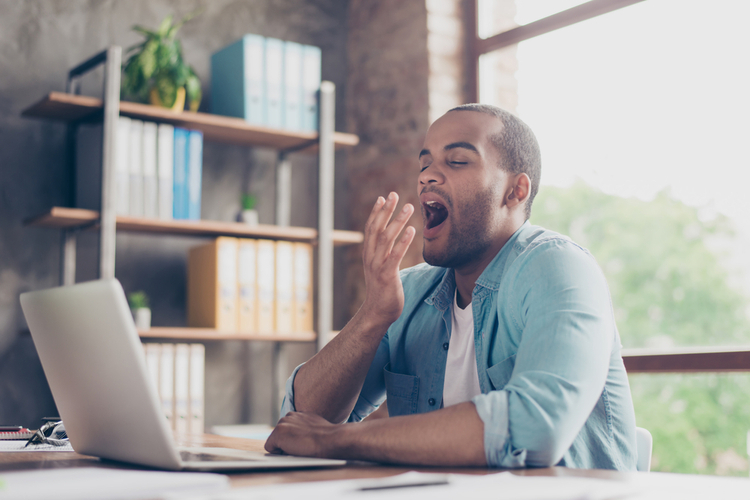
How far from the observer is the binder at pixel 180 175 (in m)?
2.68

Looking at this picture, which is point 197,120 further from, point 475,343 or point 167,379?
point 475,343

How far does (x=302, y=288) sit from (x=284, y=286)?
3.1 inches

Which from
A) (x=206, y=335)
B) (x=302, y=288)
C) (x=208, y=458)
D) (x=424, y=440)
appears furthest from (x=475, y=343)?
(x=302, y=288)

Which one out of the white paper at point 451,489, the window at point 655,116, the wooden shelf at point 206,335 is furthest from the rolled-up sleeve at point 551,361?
the wooden shelf at point 206,335

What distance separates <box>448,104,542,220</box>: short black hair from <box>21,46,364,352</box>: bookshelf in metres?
1.42

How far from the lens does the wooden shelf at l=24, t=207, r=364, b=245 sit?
2461mm

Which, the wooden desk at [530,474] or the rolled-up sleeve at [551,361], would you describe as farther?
the rolled-up sleeve at [551,361]

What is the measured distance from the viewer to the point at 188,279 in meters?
2.93

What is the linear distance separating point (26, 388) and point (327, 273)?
1.15 meters

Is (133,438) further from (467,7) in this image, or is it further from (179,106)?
(467,7)

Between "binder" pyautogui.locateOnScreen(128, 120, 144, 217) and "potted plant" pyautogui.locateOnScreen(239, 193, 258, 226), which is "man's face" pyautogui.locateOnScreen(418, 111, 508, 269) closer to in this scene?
"binder" pyautogui.locateOnScreen(128, 120, 144, 217)

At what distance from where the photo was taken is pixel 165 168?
8.68 ft

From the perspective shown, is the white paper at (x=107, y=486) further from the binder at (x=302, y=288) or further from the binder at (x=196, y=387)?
the binder at (x=302, y=288)

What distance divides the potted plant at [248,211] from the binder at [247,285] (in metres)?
0.16
